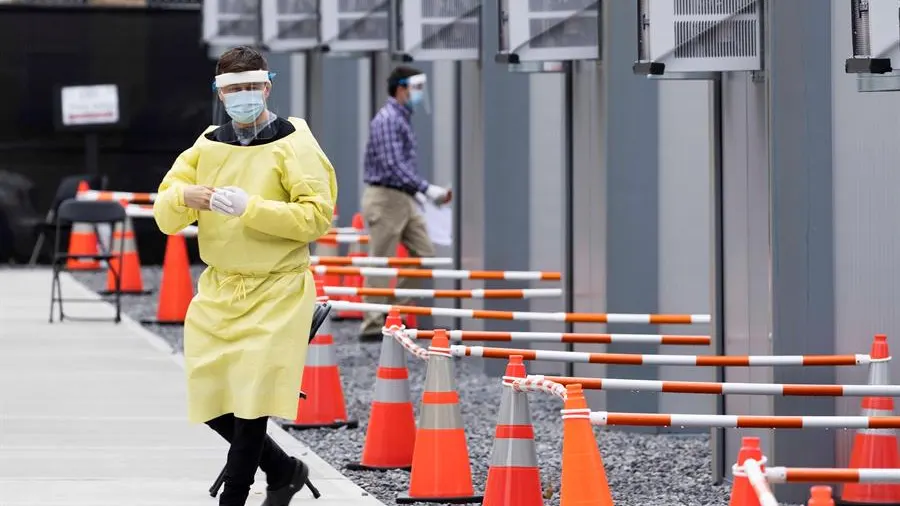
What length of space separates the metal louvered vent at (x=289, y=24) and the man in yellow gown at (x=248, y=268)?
1307 centimetres

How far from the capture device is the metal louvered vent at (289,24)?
66.9 ft

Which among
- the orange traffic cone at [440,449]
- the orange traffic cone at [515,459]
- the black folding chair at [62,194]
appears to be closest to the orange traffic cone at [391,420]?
the orange traffic cone at [440,449]

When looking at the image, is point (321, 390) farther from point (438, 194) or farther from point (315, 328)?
point (438, 194)

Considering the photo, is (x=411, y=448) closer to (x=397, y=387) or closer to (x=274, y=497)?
(x=397, y=387)

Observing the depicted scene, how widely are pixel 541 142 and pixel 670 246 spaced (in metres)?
2.69

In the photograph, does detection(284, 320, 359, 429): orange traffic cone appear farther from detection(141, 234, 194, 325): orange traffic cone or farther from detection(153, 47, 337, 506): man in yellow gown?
detection(141, 234, 194, 325): orange traffic cone

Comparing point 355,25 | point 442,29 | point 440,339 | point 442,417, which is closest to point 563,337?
point 440,339

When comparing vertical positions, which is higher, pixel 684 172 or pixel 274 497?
pixel 684 172

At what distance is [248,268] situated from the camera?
23.4 feet

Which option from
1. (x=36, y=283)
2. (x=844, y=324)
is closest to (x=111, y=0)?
(x=36, y=283)

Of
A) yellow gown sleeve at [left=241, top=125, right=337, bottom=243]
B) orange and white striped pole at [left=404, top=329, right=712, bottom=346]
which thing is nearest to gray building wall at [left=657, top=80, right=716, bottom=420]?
orange and white striped pole at [left=404, top=329, right=712, bottom=346]

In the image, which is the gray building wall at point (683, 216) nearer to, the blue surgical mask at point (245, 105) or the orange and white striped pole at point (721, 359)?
the orange and white striped pole at point (721, 359)

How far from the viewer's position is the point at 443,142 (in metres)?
17.0

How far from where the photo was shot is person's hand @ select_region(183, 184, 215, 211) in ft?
22.9
